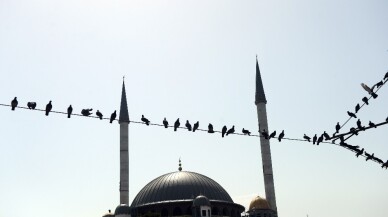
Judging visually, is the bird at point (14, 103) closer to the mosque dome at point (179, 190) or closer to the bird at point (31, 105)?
the bird at point (31, 105)

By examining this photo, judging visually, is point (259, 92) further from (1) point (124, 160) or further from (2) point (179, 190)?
(1) point (124, 160)

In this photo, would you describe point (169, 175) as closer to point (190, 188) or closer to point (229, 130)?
point (190, 188)

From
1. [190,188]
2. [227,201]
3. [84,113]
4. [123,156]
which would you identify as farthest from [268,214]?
[84,113]

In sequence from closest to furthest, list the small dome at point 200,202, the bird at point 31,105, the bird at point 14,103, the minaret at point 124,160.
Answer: the bird at point 14,103, the bird at point 31,105, the small dome at point 200,202, the minaret at point 124,160

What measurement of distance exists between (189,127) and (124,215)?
26577 millimetres

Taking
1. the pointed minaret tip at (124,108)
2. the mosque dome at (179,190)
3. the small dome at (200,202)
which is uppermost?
A: the pointed minaret tip at (124,108)

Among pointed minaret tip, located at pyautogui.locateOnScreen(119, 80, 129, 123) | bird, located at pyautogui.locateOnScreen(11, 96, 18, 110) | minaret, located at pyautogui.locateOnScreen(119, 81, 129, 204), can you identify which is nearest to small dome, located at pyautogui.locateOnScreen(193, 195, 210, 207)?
minaret, located at pyautogui.locateOnScreen(119, 81, 129, 204)

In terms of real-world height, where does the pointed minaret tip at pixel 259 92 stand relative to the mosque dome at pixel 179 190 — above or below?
above

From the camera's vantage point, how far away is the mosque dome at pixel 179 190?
156 feet

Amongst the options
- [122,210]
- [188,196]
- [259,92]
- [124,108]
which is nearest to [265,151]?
[259,92]

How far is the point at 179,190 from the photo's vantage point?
48.0m

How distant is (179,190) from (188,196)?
1196 mm

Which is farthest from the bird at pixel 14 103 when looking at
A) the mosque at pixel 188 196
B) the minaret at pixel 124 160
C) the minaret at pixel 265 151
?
the minaret at pixel 265 151

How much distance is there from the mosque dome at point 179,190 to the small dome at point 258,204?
11.0 ft
